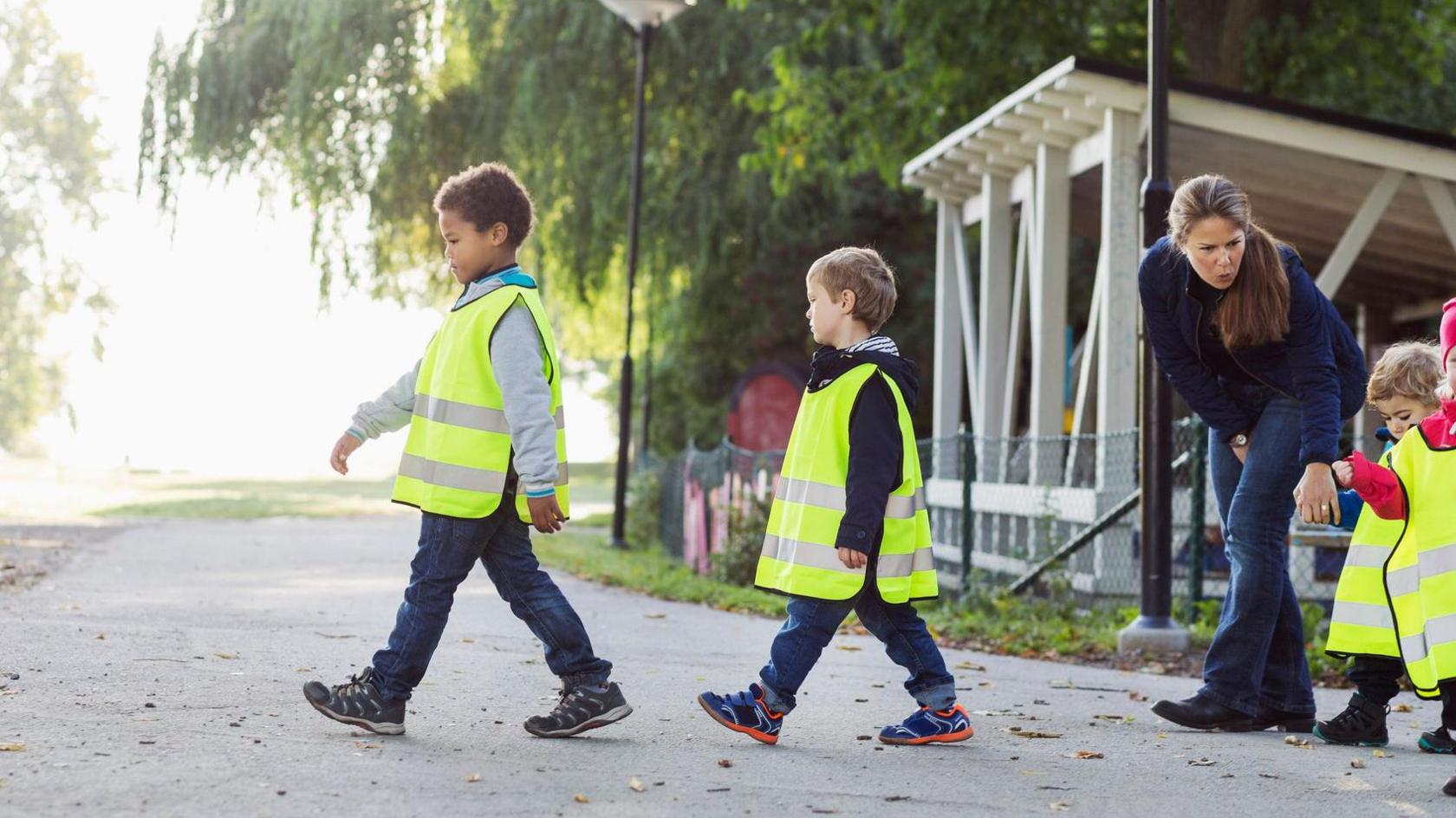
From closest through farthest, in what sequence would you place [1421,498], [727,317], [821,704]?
[1421,498], [821,704], [727,317]

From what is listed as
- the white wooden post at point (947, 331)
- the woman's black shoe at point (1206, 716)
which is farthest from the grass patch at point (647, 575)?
the woman's black shoe at point (1206, 716)

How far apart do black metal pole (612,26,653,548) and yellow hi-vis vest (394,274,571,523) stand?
12.3 m

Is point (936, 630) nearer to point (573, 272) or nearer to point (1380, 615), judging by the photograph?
point (1380, 615)

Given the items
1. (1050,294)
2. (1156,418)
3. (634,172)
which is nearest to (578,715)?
(1156,418)

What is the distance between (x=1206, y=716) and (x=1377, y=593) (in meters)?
0.69

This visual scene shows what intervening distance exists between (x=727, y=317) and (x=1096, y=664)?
1629 centimetres

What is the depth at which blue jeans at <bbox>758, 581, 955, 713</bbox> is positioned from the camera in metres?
4.94

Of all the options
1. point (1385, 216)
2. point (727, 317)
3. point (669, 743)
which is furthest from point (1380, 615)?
point (727, 317)

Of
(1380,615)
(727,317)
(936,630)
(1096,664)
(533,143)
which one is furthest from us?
(727,317)

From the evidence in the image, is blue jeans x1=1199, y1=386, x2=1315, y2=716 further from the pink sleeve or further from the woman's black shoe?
the pink sleeve

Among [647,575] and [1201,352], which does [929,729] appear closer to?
[1201,352]

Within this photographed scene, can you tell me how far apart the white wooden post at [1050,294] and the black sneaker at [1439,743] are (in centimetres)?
662

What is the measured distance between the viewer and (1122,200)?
10930 mm

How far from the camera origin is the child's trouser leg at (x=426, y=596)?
15.9ft
